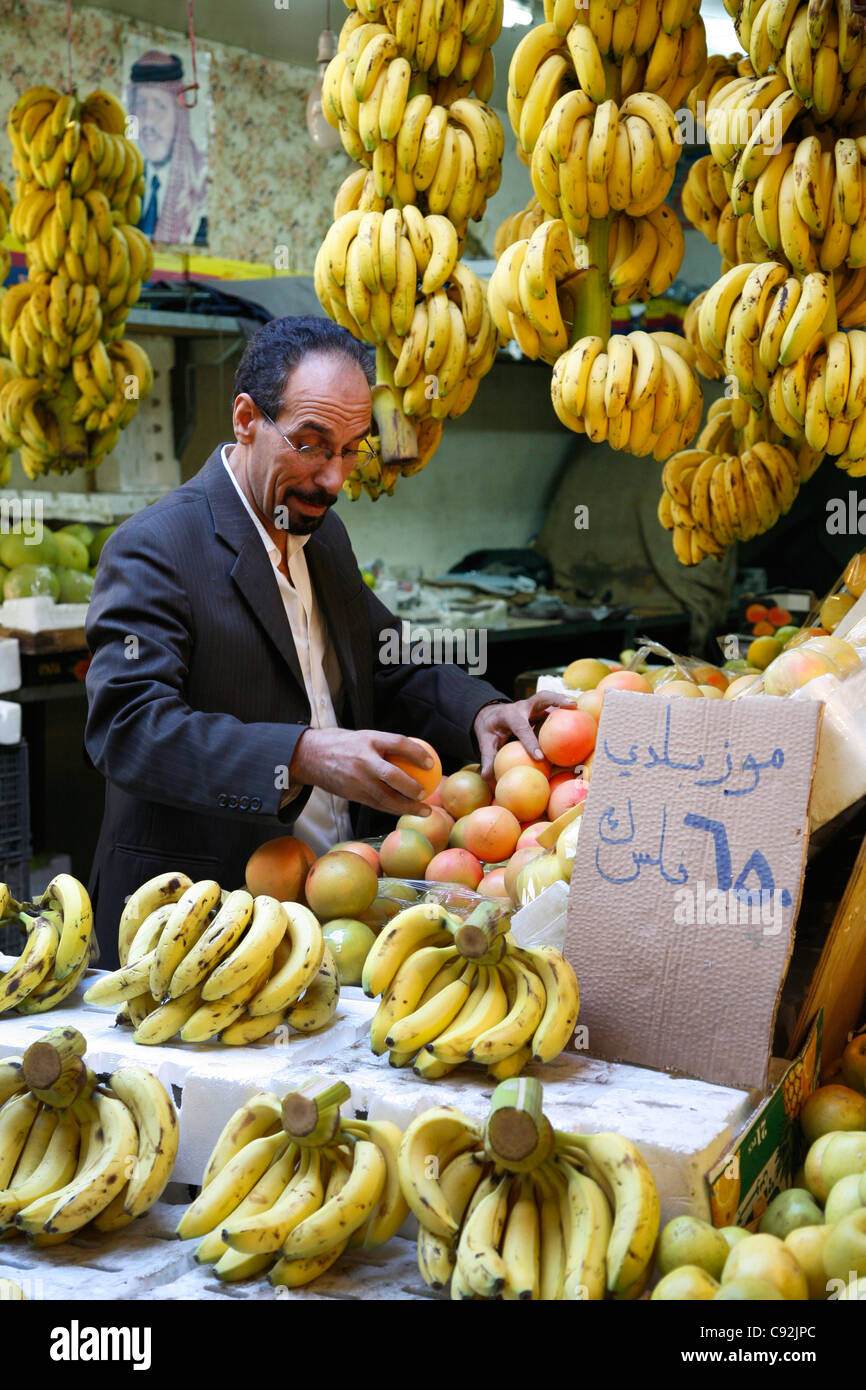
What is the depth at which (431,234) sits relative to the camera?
293 cm

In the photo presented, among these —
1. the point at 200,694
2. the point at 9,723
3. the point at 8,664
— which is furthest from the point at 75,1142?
the point at 8,664

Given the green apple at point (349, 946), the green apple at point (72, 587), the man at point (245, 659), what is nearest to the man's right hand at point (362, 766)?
the man at point (245, 659)

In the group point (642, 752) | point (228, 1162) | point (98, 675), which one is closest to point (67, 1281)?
point (228, 1162)

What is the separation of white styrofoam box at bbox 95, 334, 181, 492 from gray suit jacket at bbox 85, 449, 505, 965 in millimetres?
3497

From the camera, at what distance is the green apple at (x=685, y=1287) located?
106cm

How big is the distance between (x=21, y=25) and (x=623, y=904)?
5967mm

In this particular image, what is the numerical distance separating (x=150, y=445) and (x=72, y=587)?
1.57 m

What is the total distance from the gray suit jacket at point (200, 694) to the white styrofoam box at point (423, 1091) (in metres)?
0.60

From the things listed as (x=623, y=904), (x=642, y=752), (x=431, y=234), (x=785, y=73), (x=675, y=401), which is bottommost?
(x=623, y=904)

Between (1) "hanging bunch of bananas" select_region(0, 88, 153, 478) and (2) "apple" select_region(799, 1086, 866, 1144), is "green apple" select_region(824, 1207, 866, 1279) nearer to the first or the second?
(2) "apple" select_region(799, 1086, 866, 1144)

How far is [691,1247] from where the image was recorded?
114cm

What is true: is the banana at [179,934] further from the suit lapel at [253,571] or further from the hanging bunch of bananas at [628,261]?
the hanging bunch of bananas at [628,261]

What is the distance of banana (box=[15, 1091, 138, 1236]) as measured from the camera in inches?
48.8
